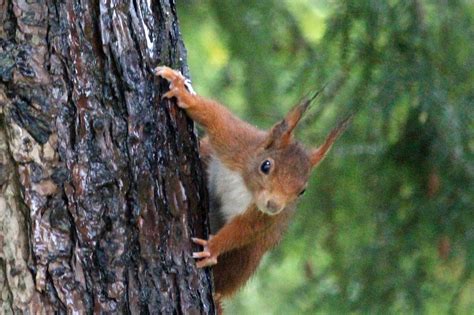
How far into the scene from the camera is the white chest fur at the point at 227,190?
2.89 meters

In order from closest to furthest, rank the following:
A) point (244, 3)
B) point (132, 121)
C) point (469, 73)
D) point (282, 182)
→ 1. point (132, 121)
2. point (282, 182)
3. point (469, 73)
4. point (244, 3)

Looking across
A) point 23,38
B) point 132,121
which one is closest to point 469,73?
point 132,121

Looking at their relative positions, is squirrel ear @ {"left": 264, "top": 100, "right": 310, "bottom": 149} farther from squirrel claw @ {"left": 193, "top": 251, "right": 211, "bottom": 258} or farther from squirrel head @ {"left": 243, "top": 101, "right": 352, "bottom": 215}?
squirrel claw @ {"left": 193, "top": 251, "right": 211, "bottom": 258}

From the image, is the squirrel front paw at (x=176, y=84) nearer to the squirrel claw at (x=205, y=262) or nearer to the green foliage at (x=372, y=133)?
the squirrel claw at (x=205, y=262)

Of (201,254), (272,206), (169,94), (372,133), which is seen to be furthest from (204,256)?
(372,133)

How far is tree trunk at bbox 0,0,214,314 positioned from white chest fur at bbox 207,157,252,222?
58 cm

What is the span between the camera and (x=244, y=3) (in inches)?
150

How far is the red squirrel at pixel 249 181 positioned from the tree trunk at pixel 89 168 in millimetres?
544

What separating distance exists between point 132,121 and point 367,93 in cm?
150

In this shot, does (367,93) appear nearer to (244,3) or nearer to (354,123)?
(354,123)

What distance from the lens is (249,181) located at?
2926 mm

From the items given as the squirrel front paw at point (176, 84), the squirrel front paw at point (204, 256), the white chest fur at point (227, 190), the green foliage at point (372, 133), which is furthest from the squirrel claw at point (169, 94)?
the green foliage at point (372, 133)

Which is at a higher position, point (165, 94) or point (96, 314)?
point (165, 94)

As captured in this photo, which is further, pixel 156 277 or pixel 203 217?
pixel 203 217
